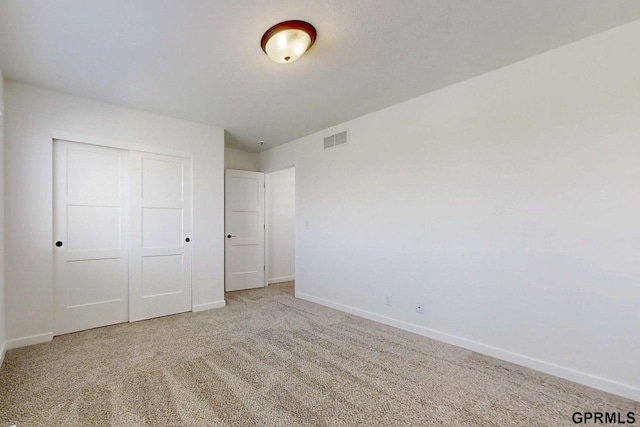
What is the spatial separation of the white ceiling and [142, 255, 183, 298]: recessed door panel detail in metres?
1.93

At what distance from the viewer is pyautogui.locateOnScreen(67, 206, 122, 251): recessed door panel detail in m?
3.14

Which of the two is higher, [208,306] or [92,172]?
[92,172]

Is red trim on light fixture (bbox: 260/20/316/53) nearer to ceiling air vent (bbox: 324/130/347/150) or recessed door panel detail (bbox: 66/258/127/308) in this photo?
ceiling air vent (bbox: 324/130/347/150)

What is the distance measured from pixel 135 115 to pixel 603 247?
188 inches

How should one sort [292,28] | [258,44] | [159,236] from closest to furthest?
[292,28], [258,44], [159,236]

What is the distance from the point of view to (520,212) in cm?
246

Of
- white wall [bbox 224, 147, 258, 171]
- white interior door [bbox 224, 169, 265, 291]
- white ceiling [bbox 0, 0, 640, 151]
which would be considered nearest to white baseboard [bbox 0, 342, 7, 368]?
white ceiling [bbox 0, 0, 640, 151]

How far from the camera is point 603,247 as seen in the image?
210cm

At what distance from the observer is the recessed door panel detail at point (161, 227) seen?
361cm

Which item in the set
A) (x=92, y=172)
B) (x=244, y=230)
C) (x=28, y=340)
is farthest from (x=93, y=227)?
(x=244, y=230)

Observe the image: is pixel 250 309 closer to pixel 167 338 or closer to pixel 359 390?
pixel 167 338

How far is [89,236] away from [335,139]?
3226 mm

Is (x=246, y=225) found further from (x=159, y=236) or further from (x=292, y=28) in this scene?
(x=292, y=28)

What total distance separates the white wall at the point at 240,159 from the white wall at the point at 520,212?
2.61 metres
